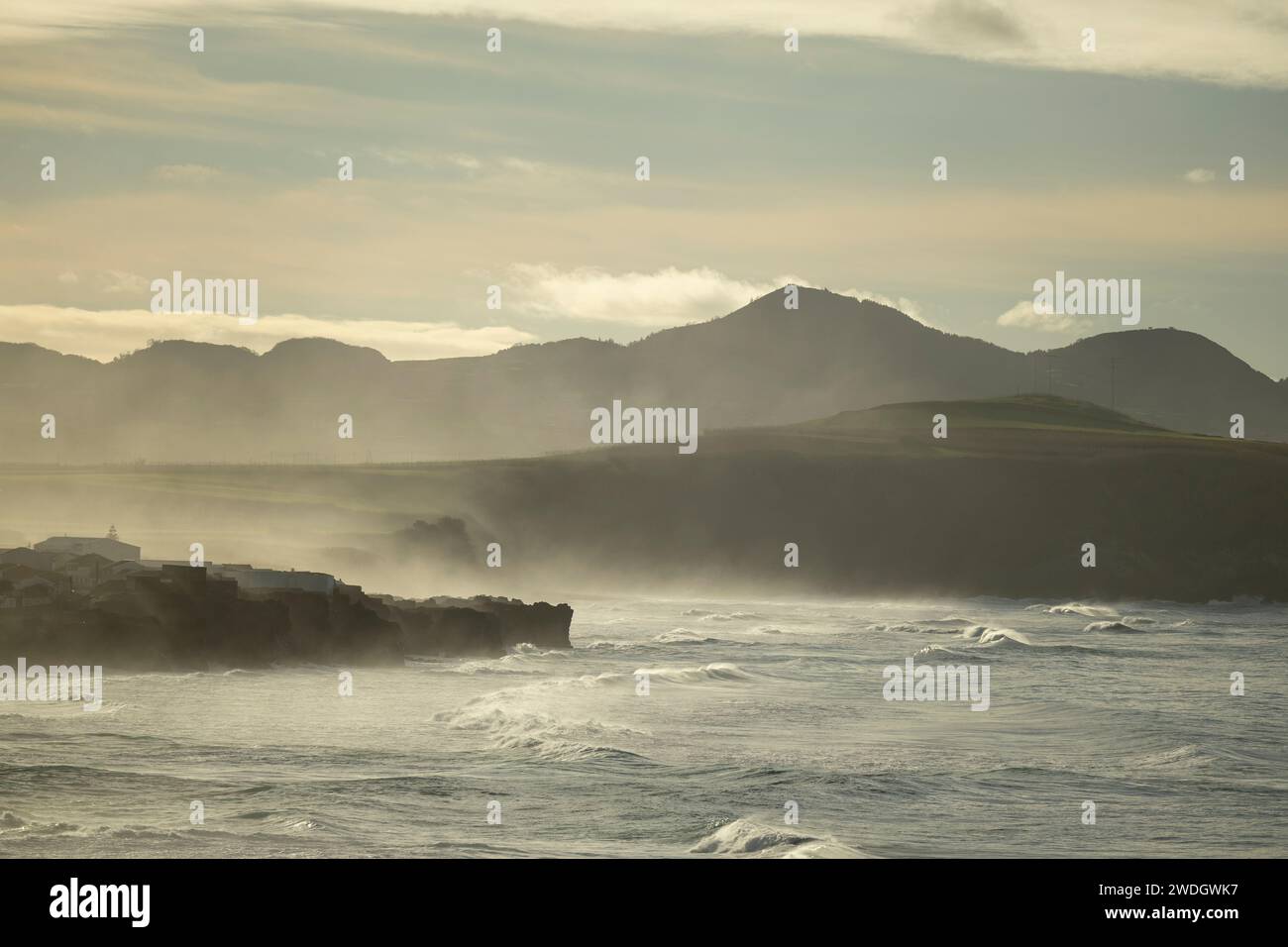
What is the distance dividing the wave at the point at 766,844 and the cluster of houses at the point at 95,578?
3343cm

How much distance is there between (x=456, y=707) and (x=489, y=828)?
17.8 m

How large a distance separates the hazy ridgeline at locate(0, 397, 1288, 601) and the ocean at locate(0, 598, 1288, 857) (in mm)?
87043

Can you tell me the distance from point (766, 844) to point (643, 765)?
8512 millimetres

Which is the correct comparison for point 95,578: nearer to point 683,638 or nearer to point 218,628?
point 218,628

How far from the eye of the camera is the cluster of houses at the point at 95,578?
51000 millimetres

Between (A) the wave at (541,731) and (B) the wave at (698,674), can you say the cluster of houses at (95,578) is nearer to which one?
(B) the wave at (698,674)

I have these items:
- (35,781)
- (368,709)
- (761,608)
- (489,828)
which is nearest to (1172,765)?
(489,828)

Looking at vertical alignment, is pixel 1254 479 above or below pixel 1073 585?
above

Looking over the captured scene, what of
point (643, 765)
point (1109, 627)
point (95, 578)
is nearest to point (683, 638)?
point (95, 578)

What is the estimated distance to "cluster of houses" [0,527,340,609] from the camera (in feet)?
167

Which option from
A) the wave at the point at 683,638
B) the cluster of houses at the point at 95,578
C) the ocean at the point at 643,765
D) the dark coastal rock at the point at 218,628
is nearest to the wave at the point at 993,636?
the wave at the point at 683,638
